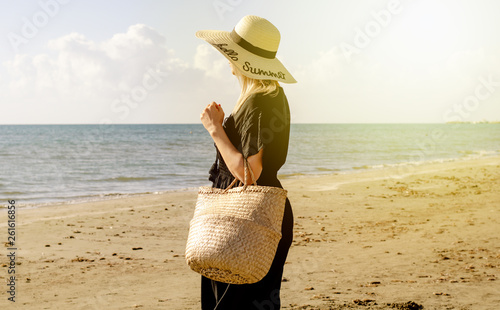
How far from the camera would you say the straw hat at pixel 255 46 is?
2.36 m

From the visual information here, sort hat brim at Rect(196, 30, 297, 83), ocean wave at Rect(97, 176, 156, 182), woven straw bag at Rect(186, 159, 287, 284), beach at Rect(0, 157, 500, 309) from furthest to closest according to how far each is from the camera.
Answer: ocean wave at Rect(97, 176, 156, 182)
beach at Rect(0, 157, 500, 309)
hat brim at Rect(196, 30, 297, 83)
woven straw bag at Rect(186, 159, 287, 284)

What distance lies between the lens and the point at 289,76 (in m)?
2.48

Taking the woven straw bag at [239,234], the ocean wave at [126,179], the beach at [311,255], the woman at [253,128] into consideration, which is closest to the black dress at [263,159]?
the woman at [253,128]

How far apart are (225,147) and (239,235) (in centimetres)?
40

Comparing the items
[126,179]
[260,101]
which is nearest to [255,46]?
[260,101]

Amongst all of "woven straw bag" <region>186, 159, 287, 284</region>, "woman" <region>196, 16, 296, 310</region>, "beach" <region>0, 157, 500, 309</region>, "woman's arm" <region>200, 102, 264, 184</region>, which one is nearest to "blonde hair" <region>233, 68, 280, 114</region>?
"woman" <region>196, 16, 296, 310</region>

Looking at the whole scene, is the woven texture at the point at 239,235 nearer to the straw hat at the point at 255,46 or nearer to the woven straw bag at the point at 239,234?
the woven straw bag at the point at 239,234

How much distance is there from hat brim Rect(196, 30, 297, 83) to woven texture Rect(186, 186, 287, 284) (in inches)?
21.8

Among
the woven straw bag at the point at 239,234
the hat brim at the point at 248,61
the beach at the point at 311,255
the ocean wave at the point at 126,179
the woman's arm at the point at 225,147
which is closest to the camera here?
the woven straw bag at the point at 239,234

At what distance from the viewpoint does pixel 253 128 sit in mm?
2199

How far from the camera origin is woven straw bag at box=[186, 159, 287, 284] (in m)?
2.04

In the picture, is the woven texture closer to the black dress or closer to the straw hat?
the black dress

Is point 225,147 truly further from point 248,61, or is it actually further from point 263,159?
point 248,61

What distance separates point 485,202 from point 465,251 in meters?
4.70
